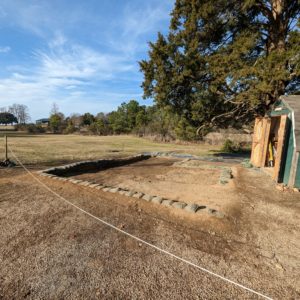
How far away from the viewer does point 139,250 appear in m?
2.40

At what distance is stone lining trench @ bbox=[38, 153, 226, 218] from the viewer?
3486 millimetres

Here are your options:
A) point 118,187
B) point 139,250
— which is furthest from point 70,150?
point 139,250

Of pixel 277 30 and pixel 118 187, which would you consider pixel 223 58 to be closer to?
pixel 277 30

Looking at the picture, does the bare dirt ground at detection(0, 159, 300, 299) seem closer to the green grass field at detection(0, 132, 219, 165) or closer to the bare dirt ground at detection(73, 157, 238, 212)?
the bare dirt ground at detection(73, 157, 238, 212)

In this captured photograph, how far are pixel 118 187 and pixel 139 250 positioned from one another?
8.85 feet

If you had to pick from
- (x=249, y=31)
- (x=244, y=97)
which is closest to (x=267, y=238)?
(x=244, y=97)

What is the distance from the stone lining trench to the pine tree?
325 centimetres

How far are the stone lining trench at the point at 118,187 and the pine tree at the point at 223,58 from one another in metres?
3.25

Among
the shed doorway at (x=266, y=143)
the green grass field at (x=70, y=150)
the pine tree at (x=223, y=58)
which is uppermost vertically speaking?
the pine tree at (x=223, y=58)

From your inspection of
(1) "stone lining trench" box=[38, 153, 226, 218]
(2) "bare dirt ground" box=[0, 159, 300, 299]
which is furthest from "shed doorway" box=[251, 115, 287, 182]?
(2) "bare dirt ground" box=[0, 159, 300, 299]

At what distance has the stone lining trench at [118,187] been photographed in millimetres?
3486

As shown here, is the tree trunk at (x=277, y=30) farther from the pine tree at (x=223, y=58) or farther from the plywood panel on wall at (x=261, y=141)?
the plywood panel on wall at (x=261, y=141)

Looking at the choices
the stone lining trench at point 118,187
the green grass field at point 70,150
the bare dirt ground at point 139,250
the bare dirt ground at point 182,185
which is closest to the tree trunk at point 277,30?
the stone lining trench at point 118,187

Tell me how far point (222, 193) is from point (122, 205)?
2484mm
